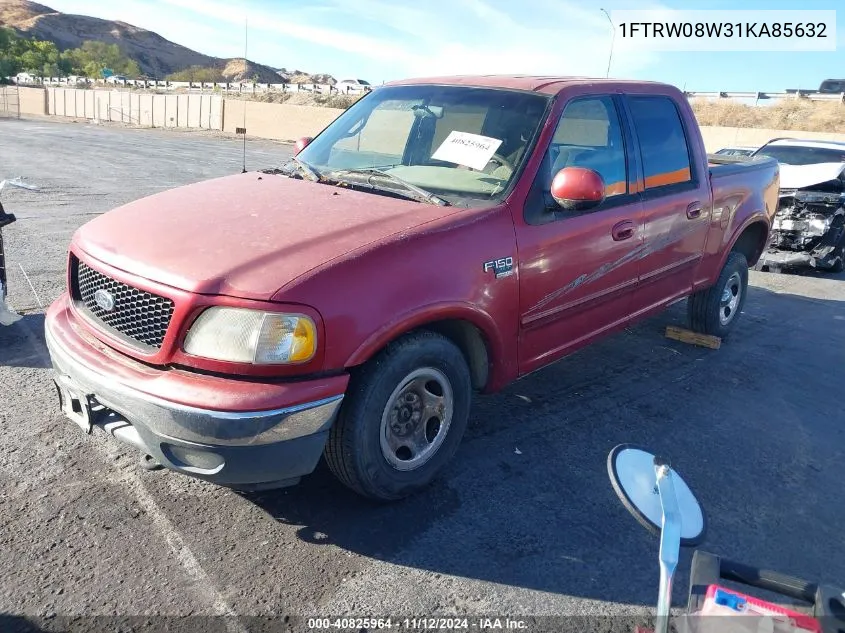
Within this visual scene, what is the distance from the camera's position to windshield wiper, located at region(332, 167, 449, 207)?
3379mm

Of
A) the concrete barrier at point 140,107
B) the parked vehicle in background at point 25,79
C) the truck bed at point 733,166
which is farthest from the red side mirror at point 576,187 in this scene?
the parked vehicle in background at point 25,79

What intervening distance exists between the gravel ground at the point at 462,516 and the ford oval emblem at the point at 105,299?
866 millimetres

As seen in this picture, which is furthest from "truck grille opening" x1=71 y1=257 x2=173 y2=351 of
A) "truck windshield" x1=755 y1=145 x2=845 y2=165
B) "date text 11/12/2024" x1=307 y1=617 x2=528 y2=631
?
"truck windshield" x1=755 y1=145 x2=845 y2=165

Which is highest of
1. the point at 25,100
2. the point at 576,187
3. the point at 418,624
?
the point at 576,187

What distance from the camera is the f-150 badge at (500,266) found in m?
3.22

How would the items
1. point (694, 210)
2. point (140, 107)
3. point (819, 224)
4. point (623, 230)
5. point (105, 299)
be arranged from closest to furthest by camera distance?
point (105, 299) → point (623, 230) → point (694, 210) → point (819, 224) → point (140, 107)

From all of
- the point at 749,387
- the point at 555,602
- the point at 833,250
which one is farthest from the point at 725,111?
the point at 555,602

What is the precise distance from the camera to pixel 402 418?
3100 mm

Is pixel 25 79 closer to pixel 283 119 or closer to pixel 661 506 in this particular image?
pixel 283 119

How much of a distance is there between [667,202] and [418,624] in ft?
10.5

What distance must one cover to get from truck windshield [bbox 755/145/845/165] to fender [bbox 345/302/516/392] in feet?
27.7

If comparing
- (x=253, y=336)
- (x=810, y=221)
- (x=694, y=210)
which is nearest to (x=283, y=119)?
(x=810, y=221)

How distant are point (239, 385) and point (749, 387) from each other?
3904mm

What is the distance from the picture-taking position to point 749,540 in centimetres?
309
